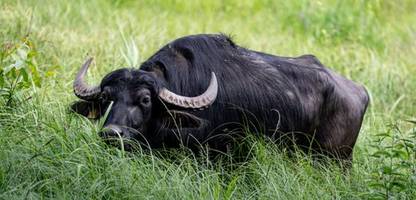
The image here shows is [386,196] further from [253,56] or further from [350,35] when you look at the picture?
[350,35]

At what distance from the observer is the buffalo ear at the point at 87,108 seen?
6.65 m

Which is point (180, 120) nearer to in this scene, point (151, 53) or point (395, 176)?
point (395, 176)

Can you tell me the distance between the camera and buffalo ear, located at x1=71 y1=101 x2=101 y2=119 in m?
6.65

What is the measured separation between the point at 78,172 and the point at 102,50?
385 centimetres

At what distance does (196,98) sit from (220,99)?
35 centimetres

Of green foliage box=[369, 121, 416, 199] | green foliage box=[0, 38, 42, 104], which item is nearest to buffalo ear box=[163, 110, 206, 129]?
green foliage box=[0, 38, 42, 104]

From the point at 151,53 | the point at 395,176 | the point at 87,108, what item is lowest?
the point at 151,53

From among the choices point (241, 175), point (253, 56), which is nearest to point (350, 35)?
point (253, 56)

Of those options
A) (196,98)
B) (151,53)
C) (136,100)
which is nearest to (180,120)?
(196,98)

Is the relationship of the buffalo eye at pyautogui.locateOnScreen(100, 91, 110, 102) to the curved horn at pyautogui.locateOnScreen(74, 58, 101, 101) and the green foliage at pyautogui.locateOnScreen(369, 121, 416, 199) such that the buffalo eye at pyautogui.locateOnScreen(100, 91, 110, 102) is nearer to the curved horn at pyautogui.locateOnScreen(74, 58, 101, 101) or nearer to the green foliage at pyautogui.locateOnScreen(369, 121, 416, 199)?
the curved horn at pyautogui.locateOnScreen(74, 58, 101, 101)

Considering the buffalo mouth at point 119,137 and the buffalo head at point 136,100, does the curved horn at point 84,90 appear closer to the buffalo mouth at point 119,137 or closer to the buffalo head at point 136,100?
the buffalo head at point 136,100

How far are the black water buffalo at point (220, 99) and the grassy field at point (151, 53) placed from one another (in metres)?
0.17

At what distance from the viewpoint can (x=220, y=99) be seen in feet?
22.1

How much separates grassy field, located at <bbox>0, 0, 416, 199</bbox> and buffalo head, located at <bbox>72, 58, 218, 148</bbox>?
17 centimetres
